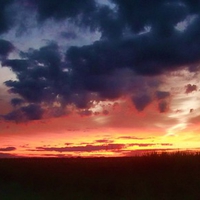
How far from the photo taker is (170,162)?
1232 inches

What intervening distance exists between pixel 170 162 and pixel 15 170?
38.8 ft

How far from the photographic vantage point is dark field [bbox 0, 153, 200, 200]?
2669 cm

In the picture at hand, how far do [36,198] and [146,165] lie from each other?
28.3 ft

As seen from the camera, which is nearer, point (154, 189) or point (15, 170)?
point (154, 189)

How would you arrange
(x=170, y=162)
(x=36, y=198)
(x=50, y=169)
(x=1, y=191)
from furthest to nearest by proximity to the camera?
(x=50, y=169) < (x=170, y=162) < (x=1, y=191) < (x=36, y=198)

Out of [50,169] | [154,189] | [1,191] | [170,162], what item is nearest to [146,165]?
[170,162]

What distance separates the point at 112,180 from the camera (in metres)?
29.0

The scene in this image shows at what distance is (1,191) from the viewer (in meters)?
28.9

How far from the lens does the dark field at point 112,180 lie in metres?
26.7

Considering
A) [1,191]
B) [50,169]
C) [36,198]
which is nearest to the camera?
[36,198]

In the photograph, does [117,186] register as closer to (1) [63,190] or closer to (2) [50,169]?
(1) [63,190]

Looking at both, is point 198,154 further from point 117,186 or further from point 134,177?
point 117,186

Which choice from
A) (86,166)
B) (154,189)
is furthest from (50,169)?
(154,189)

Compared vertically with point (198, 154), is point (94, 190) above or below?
below
